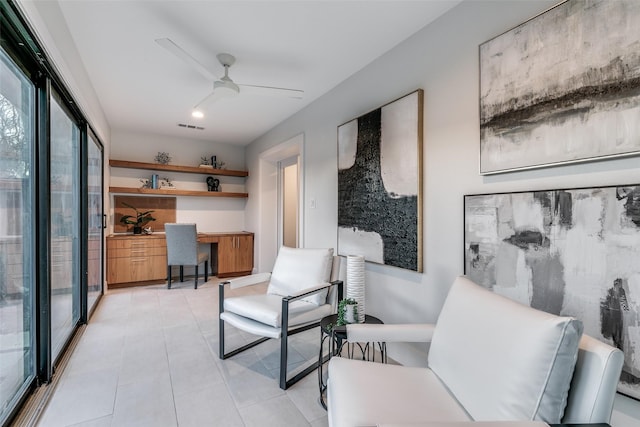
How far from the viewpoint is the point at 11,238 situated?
155 cm

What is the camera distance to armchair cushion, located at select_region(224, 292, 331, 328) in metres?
2.06

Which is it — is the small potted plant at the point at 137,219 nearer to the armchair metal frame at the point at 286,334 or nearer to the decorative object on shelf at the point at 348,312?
the armchair metal frame at the point at 286,334

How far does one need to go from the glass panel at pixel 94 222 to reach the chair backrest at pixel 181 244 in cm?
82

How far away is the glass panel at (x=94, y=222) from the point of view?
3.31 meters

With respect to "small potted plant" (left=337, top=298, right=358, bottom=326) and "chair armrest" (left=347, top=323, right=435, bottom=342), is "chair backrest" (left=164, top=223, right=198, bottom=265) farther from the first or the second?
"chair armrest" (left=347, top=323, right=435, bottom=342)

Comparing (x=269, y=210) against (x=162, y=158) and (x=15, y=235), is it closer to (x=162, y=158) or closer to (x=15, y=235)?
(x=162, y=158)

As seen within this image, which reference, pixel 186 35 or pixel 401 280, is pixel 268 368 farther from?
pixel 186 35

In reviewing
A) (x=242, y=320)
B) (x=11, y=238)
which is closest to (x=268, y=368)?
(x=242, y=320)

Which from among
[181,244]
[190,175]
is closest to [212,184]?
[190,175]

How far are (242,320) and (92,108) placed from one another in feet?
9.07

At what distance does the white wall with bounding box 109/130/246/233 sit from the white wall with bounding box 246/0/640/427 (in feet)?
12.0

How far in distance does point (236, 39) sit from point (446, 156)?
Result: 1.77 m

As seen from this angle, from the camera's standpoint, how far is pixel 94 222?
3.60 meters

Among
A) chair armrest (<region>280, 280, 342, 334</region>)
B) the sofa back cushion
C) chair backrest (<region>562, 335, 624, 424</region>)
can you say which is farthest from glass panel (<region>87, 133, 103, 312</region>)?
chair backrest (<region>562, 335, 624, 424</region>)
